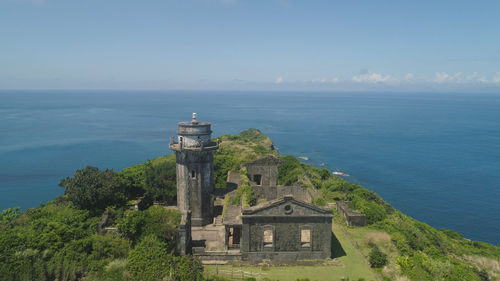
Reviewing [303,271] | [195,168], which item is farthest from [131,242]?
[303,271]

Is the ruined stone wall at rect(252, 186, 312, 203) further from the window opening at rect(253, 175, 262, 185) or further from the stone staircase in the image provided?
the stone staircase

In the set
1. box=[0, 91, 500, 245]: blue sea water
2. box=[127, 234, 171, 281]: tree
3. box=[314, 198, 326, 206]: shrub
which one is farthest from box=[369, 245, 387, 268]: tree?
box=[0, 91, 500, 245]: blue sea water

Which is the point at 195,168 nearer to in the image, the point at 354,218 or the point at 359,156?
the point at 354,218

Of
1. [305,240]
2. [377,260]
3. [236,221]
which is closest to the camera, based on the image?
[377,260]

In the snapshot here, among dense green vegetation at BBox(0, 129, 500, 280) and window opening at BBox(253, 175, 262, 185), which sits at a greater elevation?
window opening at BBox(253, 175, 262, 185)

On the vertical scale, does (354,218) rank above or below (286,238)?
below

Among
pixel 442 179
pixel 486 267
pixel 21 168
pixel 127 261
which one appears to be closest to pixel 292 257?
pixel 127 261

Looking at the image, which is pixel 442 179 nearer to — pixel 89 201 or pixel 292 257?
pixel 292 257
